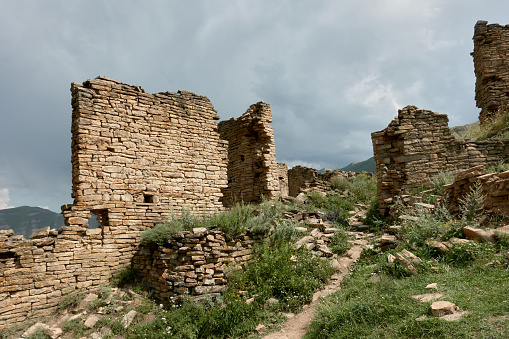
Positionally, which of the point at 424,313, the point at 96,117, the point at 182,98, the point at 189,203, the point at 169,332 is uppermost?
the point at 182,98

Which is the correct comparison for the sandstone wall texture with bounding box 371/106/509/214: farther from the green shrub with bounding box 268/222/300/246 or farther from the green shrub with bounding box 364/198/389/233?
the green shrub with bounding box 268/222/300/246

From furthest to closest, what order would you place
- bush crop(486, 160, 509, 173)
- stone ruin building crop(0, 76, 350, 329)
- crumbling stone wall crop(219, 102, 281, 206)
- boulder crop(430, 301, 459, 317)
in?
crumbling stone wall crop(219, 102, 281, 206) → bush crop(486, 160, 509, 173) → stone ruin building crop(0, 76, 350, 329) → boulder crop(430, 301, 459, 317)

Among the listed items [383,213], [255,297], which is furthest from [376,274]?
[383,213]

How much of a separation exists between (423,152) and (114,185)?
9.68m

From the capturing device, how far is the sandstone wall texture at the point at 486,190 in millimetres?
6250

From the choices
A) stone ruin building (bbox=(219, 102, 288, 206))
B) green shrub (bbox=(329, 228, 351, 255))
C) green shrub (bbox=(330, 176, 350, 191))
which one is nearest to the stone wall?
green shrub (bbox=(329, 228, 351, 255))

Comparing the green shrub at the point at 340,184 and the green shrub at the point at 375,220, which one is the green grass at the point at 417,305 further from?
the green shrub at the point at 340,184

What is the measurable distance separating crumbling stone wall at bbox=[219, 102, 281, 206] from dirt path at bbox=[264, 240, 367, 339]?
453 cm

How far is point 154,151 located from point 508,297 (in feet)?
26.8

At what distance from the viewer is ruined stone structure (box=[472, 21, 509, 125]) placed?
14.5 meters

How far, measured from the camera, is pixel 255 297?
6.27m

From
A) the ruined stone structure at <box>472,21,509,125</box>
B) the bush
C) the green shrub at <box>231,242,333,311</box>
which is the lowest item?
the green shrub at <box>231,242,333,311</box>

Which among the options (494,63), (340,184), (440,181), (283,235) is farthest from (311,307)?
(494,63)

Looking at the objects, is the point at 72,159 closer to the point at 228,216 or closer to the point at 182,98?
the point at 182,98
